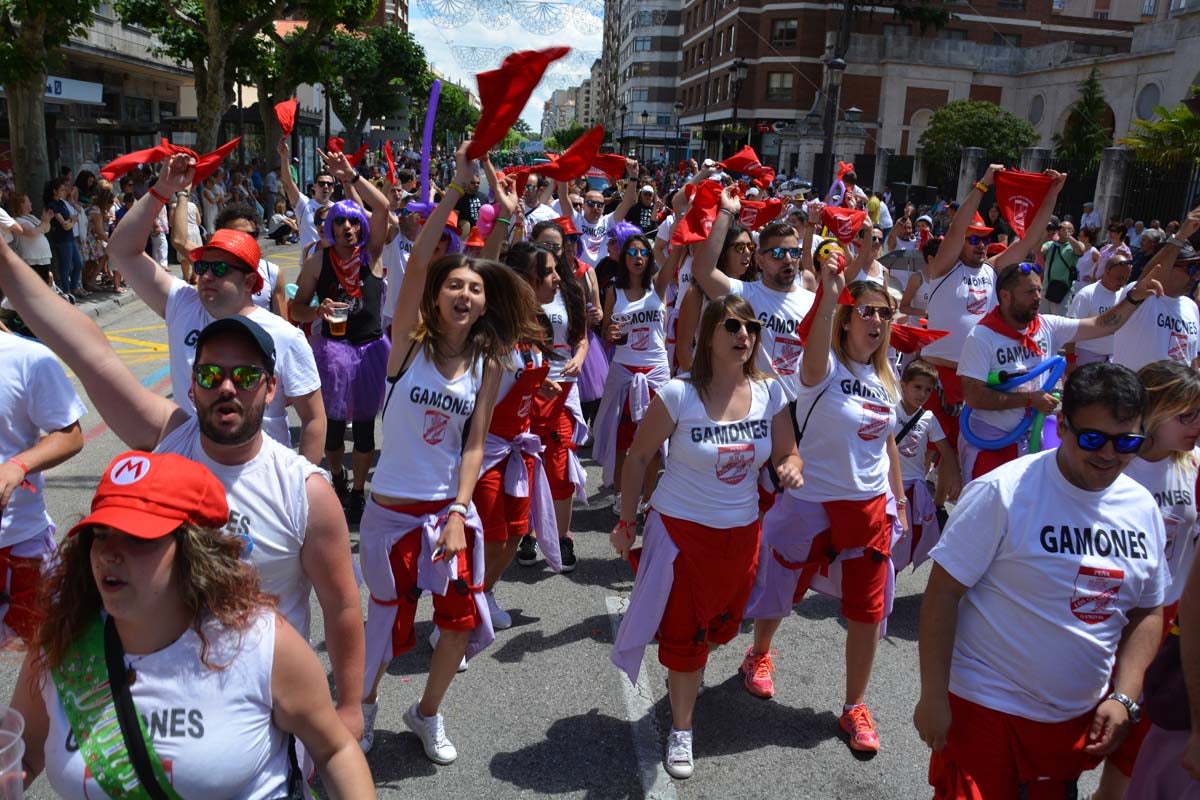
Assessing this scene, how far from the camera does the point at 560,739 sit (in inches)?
156

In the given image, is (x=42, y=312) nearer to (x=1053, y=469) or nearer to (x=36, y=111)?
(x=1053, y=469)

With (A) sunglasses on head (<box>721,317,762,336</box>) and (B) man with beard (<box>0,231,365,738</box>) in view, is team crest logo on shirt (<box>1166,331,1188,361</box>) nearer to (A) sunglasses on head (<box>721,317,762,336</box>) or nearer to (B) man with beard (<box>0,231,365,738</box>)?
(A) sunglasses on head (<box>721,317,762,336</box>)

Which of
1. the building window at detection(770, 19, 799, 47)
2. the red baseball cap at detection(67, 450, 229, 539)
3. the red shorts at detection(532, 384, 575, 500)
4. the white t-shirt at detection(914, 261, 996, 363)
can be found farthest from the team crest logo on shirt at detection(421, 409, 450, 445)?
the building window at detection(770, 19, 799, 47)

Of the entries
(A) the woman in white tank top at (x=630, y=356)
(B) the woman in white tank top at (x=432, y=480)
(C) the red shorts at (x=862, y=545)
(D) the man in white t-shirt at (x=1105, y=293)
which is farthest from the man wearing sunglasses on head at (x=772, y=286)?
(D) the man in white t-shirt at (x=1105, y=293)

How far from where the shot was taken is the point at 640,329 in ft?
20.9

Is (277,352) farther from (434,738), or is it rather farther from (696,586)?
(696,586)

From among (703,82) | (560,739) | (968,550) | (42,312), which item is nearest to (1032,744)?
(968,550)

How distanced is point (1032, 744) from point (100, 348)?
294cm

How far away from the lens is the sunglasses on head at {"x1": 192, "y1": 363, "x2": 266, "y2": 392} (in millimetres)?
2455

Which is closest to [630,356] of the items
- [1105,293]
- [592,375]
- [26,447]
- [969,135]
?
[592,375]

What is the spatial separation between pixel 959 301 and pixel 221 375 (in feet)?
18.2

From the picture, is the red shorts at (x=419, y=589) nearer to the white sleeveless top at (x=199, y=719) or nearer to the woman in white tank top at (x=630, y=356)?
the white sleeveless top at (x=199, y=719)

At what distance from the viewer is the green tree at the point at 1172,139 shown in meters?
20.6

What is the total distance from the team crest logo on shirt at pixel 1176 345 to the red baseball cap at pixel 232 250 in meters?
5.67
